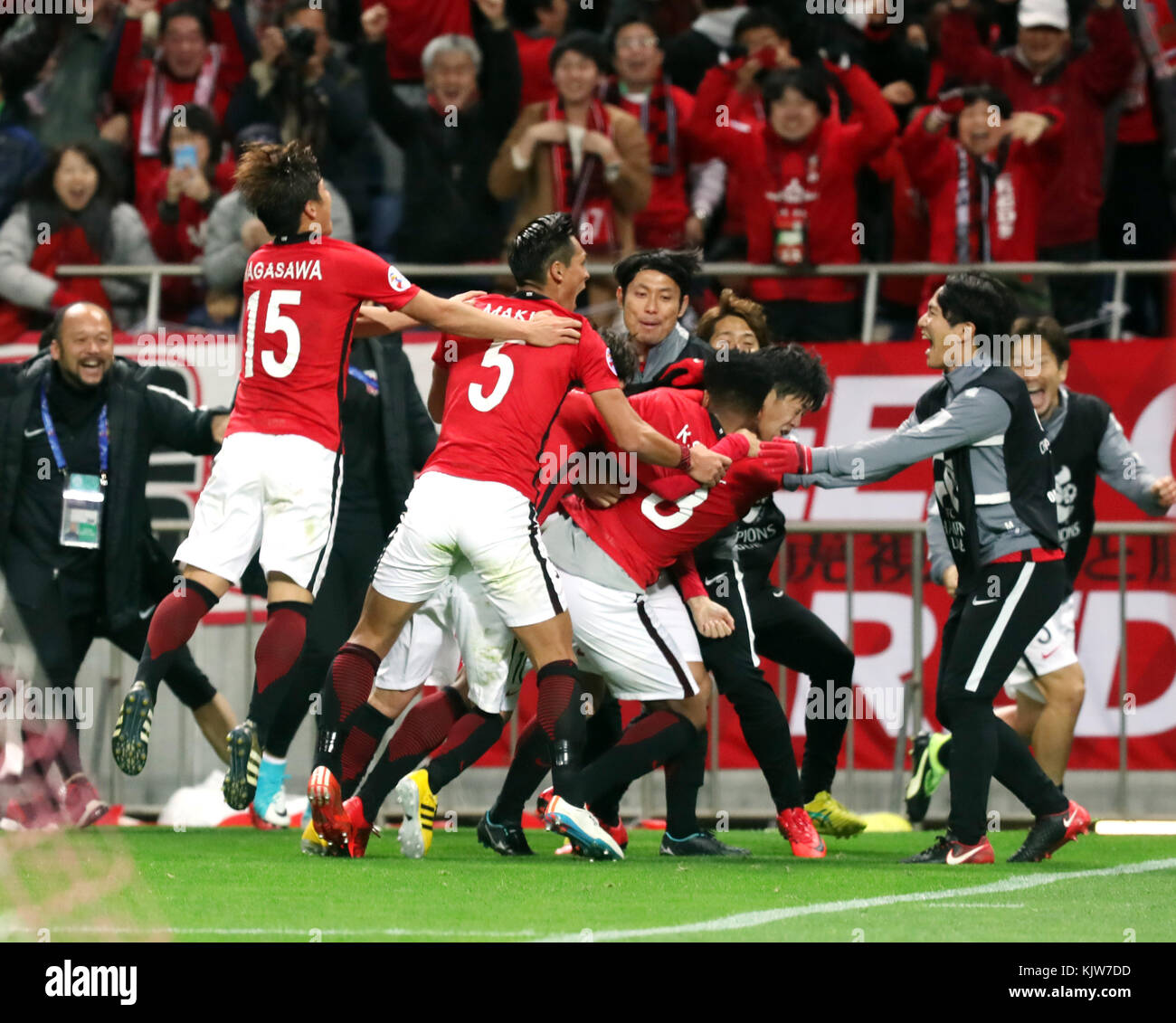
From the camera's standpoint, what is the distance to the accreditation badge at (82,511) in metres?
9.04

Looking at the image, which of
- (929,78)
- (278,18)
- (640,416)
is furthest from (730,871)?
(278,18)

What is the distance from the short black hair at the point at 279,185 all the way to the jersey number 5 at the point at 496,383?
95 cm

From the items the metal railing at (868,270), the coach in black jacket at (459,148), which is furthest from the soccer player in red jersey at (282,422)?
the coach in black jacket at (459,148)

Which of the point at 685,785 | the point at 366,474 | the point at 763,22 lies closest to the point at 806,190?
the point at 763,22

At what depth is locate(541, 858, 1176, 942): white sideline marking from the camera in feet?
16.8

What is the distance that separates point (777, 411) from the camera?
767 centimetres

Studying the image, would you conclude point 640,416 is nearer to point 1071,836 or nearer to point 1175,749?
point 1071,836

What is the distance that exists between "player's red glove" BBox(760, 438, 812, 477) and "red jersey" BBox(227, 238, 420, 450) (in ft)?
4.75

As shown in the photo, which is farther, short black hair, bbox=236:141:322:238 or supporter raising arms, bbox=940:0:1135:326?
supporter raising arms, bbox=940:0:1135:326
